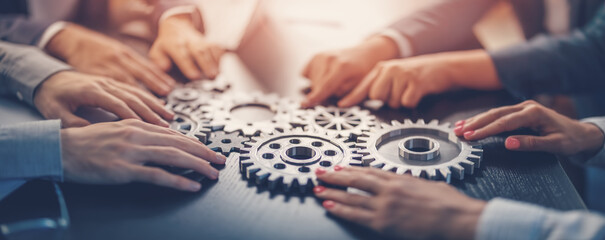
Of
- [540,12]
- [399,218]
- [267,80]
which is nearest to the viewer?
[399,218]

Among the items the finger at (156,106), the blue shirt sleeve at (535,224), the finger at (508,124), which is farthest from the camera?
the finger at (156,106)

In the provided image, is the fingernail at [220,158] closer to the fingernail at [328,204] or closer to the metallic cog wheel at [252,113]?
the metallic cog wheel at [252,113]

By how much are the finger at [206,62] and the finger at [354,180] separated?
95cm

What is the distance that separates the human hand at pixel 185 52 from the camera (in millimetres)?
1950

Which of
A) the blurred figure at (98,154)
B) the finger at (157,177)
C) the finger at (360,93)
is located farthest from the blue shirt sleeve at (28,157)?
the finger at (360,93)

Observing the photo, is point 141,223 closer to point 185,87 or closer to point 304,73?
point 185,87

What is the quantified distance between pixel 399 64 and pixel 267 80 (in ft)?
1.72

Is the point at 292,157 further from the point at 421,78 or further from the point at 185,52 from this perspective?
the point at 185,52

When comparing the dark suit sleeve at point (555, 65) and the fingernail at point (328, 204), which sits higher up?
the dark suit sleeve at point (555, 65)

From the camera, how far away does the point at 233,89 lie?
1.81 m

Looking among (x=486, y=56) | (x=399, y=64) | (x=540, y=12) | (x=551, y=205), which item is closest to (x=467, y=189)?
(x=551, y=205)

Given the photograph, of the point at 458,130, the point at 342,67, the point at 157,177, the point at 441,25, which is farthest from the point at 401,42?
the point at 157,177

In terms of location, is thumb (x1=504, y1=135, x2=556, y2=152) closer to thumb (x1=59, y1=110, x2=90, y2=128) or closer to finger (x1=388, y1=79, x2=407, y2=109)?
finger (x1=388, y1=79, x2=407, y2=109)

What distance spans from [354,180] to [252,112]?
616mm
